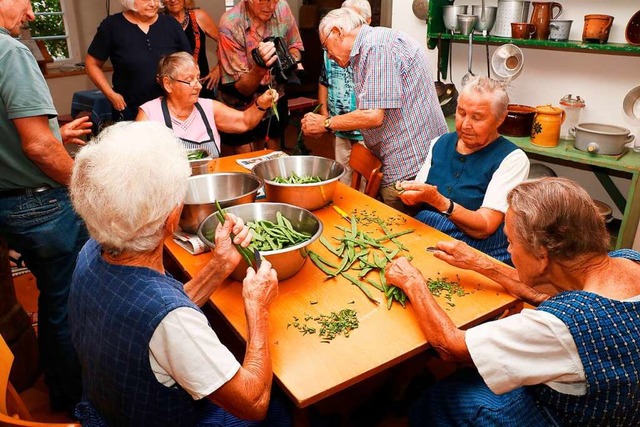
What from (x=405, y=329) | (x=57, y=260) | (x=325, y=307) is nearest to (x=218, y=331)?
(x=57, y=260)

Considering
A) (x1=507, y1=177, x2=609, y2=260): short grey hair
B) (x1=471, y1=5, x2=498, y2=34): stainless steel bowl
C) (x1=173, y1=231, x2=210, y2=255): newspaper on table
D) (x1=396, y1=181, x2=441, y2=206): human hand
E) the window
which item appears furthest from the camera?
the window

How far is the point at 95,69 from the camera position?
3.66 meters

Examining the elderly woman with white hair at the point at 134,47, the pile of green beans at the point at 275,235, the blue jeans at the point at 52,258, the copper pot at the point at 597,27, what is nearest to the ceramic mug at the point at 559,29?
the copper pot at the point at 597,27

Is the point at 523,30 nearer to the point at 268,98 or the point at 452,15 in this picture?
the point at 452,15

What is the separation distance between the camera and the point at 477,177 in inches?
90.9

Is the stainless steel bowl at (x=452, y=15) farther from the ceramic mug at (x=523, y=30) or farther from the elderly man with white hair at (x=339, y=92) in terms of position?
the elderly man with white hair at (x=339, y=92)

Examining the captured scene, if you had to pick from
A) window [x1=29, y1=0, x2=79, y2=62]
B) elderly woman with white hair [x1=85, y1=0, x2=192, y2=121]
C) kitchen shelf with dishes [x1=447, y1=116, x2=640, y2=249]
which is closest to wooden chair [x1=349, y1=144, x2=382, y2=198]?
kitchen shelf with dishes [x1=447, y1=116, x2=640, y2=249]

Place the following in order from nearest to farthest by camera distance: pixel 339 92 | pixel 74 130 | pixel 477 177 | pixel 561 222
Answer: pixel 561 222, pixel 477 177, pixel 74 130, pixel 339 92

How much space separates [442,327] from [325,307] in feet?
1.27

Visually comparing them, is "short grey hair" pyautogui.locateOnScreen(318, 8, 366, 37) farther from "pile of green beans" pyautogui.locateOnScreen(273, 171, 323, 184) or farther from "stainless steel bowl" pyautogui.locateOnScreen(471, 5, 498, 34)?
"stainless steel bowl" pyautogui.locateOnScreen(471, 5, 498, 34)

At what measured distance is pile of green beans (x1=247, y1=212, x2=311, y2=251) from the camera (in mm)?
1799

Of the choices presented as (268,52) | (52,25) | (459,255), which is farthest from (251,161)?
(52,25)

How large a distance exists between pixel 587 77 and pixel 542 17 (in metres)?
0.56

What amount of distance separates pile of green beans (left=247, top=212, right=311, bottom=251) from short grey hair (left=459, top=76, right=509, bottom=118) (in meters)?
1.04
